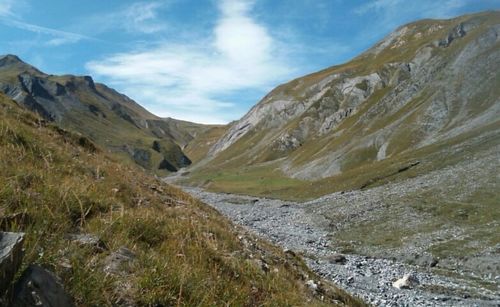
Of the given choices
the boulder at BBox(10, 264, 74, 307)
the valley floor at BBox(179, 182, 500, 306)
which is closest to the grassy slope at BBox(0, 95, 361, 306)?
the boulder at BBox(10, 264, 74, 307)

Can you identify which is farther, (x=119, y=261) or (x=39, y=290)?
(x=119, y=261)

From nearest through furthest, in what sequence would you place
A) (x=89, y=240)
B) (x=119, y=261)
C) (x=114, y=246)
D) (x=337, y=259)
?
(x=119, y=261)
(x=89, y=240)
(x=114, y=246)
(x=337, y=259)

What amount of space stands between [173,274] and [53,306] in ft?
6.44

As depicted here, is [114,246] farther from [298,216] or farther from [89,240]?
[298,216]

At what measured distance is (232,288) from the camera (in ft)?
23.1

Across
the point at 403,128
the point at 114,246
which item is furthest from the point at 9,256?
the point at 403,128

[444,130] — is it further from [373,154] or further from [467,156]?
[467,156]

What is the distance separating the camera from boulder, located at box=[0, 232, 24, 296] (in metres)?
4.18

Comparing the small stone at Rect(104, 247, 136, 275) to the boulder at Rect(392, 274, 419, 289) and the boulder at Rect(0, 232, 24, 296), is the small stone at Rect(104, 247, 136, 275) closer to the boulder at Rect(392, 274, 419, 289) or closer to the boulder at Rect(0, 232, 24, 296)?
the boulder at Rect(0, 232, 24, 296)

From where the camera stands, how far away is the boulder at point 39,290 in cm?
422

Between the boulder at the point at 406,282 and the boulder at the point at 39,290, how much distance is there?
82.6 ft

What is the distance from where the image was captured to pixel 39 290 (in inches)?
174

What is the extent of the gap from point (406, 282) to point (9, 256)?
2620cm

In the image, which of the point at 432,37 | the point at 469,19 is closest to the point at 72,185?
the point at 432,37
